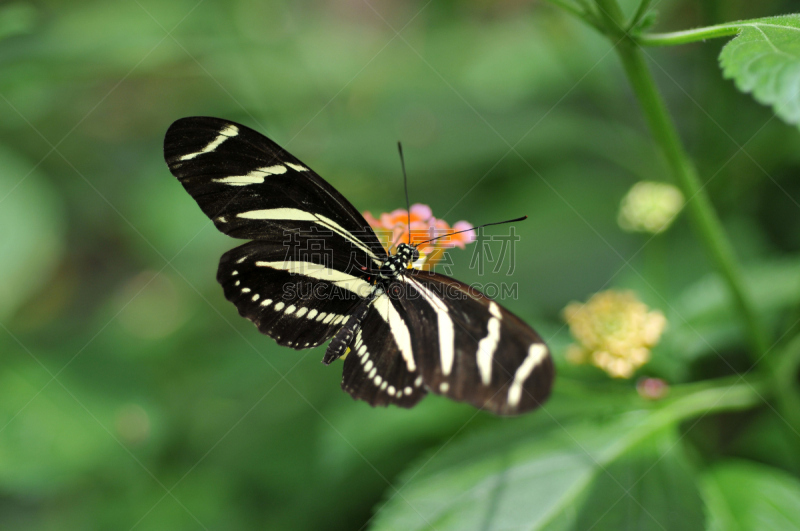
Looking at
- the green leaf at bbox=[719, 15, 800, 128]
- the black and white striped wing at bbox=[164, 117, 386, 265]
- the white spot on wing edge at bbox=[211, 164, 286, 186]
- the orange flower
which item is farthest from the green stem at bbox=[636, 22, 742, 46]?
the white spot on wing edge at bbox=[211, 164, 286, 186]

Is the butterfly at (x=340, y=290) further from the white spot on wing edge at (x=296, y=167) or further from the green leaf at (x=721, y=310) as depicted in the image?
the green leaf at (x=721, y=310)

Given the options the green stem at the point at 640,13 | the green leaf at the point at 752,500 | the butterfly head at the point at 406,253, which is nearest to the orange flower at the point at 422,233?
the butterfly head at the point at 406,253

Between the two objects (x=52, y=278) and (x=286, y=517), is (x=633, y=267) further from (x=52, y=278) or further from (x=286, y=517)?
(x=52, y=278)

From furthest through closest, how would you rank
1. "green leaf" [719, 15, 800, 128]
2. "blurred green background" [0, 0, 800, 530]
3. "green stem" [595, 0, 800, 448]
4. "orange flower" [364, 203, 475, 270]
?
"blurred green background" [0, 0, 800, 530], "orange flower" [364, 203, 475, 270], "green stem" [595, 0, 800, 448], "green leaf" [719, 15, 800, 128]

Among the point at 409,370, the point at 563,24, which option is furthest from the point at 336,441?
the point at 563,24

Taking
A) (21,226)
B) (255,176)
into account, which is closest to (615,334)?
(255,176)

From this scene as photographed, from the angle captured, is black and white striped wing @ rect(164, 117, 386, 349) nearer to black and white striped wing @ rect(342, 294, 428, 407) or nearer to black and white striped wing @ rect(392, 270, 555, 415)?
black and white striped wing @ rect(342, 294, 428, 407)
